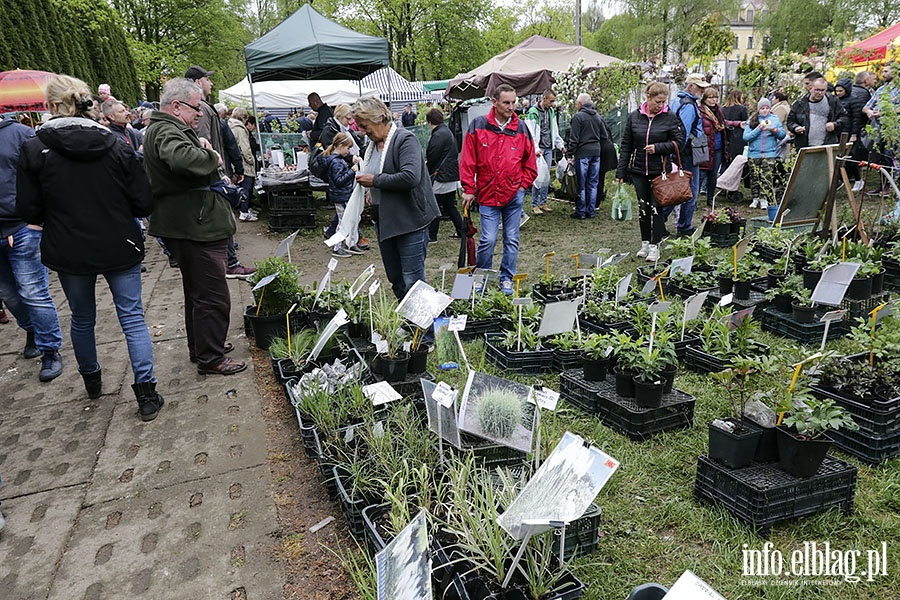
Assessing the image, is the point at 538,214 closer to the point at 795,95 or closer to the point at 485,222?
the point at 485,222

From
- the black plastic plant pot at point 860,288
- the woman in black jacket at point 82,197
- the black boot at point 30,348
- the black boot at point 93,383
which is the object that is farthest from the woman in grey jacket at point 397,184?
the black plastic plant pot at point 860,288

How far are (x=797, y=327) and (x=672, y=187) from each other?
2286mm

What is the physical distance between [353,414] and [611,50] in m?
52.8

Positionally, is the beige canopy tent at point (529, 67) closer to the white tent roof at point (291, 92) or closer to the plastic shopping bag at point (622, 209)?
the plastic shopping bag at point (622, 209)

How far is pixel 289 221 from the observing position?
9.29 metres

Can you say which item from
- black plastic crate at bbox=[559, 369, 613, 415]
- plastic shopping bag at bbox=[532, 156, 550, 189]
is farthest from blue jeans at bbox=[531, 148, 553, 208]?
black plastic crate at bbox=[559, 369, 613, 415]

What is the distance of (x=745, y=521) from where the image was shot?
8.05ft

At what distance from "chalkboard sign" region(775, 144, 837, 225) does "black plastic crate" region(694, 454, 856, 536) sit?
13.7 feet

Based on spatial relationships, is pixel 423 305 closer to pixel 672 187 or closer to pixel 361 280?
pixel 361 280

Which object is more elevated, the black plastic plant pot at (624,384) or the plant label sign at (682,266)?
the plant label sign at (682,266)

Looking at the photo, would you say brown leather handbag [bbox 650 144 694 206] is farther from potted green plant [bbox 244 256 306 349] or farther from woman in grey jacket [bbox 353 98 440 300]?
potted green plant [bbox 244 256 306 349]

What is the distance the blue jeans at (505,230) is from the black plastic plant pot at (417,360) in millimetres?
1947

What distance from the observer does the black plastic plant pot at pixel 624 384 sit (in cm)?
333

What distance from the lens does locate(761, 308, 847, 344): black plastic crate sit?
14.1 ft
